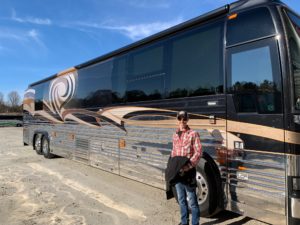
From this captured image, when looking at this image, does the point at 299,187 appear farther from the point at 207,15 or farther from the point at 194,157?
the point at 207,15

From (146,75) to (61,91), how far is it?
5.65 m

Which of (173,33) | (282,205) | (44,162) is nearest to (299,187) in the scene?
(282,205)

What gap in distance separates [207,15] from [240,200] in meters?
2.95

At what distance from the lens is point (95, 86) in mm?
9039

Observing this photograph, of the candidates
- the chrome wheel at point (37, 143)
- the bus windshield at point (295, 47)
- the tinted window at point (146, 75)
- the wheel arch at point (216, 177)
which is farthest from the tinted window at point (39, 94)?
the bus windshield at point (295, 47)

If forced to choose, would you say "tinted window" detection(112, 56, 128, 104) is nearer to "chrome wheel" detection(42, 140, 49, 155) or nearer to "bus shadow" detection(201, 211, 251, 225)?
"bus shadow" detection(201, 211, 251, 225)

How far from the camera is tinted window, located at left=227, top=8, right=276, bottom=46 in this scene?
14.1 ft

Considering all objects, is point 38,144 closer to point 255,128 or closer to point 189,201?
point 189,201

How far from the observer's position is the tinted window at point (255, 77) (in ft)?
13.6

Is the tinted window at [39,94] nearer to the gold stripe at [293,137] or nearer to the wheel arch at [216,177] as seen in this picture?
the wheel arch at [216,177]

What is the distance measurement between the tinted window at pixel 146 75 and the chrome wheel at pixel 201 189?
1814 mm

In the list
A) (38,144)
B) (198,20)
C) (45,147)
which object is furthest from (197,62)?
(38,144)

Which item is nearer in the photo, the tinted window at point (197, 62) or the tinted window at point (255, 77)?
the tinted window at point (255, 77)

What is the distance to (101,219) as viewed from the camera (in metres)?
5.31
